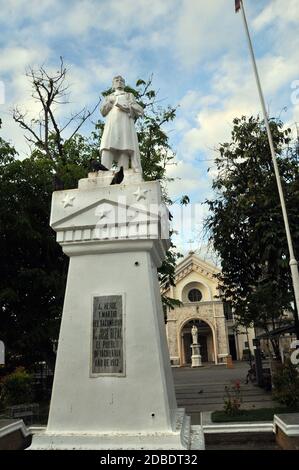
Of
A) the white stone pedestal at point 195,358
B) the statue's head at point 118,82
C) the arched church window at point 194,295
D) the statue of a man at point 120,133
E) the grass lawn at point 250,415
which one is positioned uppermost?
the arched church window at point 194,295

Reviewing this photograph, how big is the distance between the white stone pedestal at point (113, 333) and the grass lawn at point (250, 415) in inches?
209

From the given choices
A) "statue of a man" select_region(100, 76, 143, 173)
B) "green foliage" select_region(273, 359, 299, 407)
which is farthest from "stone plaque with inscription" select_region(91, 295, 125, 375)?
"green foliage" select_region(273, 359, 299, 407)

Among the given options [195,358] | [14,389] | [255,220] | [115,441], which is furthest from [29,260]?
[195,358]

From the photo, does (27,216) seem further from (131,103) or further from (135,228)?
(135,228)

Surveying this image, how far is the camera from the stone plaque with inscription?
4609 millimetres

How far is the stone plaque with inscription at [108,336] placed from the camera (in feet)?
15.1

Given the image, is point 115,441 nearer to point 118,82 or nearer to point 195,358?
point 118,82

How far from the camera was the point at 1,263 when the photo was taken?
520 inches

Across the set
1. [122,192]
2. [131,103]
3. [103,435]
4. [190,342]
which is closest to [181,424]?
[103,435]

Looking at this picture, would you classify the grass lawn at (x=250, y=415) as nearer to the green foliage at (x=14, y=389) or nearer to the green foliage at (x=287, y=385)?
the green foliage at (x=287, y=385)

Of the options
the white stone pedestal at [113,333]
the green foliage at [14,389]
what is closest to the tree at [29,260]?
the green foliage at [14,389]

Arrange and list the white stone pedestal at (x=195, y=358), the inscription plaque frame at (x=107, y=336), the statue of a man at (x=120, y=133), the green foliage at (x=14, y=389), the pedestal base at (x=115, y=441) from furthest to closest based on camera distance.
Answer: the white stone pedestal at (x=195, y=358) → the green foliage at (x=14, y=389) → the statue of a man at (x=120, y=133) → the inscription plaque frame at (x=107, y=336) → the pedestal base at (x=115, y=441)
